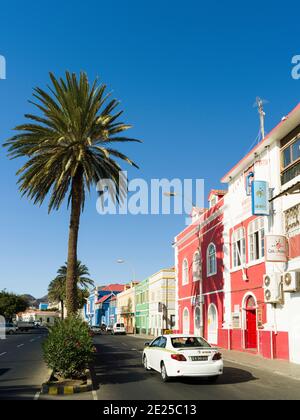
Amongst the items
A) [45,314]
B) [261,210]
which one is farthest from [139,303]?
[45,314]

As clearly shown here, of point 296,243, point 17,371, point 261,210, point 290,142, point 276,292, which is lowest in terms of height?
point 17,371

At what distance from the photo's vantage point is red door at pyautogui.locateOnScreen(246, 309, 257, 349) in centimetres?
2655

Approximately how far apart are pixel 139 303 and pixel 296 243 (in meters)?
55.4

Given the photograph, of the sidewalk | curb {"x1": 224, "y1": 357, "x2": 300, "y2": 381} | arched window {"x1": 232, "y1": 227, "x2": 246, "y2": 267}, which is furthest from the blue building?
curb {"x1": 224, "y1": 357, "x2": 300, "y2": 381}

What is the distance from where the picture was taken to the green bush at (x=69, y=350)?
13508mm

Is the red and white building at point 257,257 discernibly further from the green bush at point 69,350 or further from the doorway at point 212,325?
the green bush at point 69,350

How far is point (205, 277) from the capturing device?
116ft

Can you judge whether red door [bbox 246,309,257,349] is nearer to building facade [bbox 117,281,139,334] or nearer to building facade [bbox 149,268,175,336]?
building facade [bbox 149,268,175,336]

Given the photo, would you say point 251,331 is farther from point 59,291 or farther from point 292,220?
point 59,291

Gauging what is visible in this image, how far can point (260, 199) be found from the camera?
2261 centimetres

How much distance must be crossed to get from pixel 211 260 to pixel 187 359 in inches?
812

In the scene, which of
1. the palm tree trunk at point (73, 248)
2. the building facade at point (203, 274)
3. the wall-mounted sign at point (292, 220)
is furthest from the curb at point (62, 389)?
the building facade at point (203, 274)
